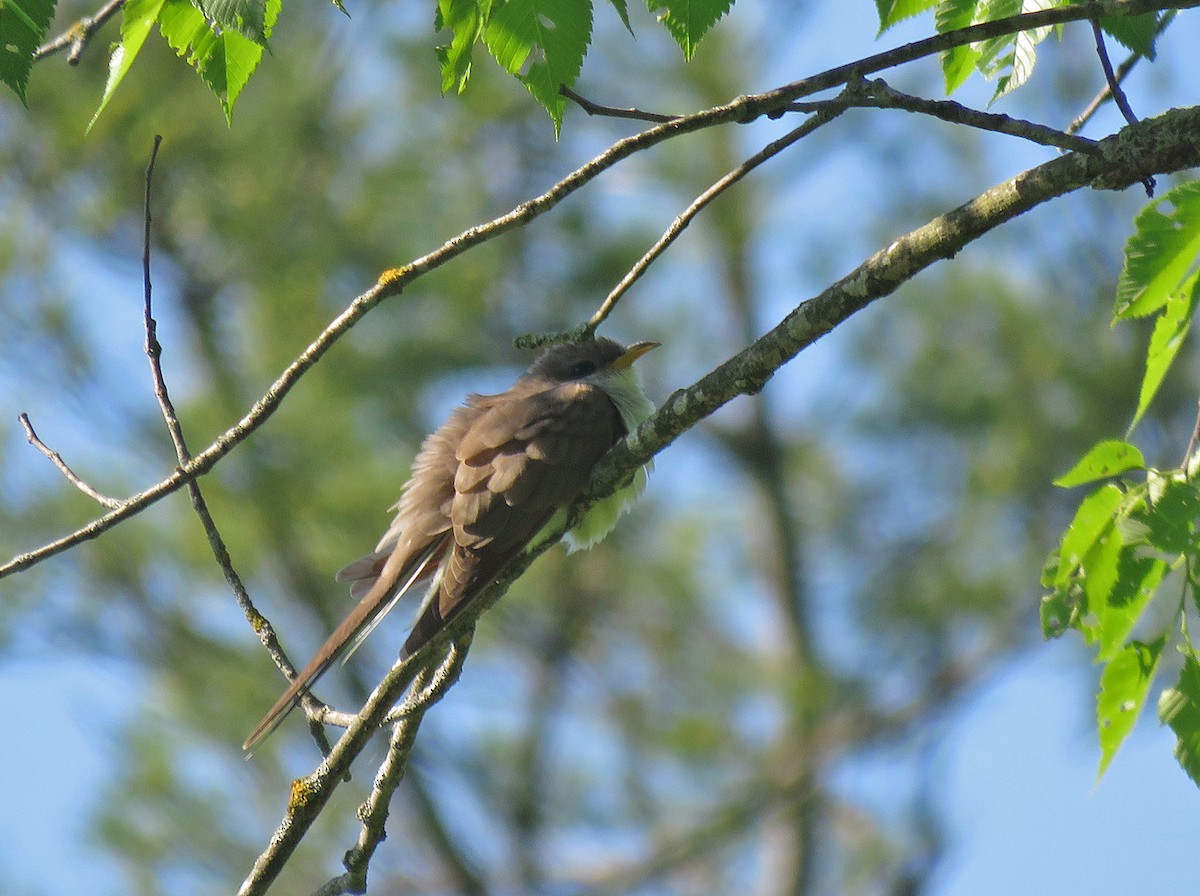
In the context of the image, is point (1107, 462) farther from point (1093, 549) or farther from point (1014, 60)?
point (1014, 60)

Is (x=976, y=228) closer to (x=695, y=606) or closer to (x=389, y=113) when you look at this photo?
(x=389, y=113)

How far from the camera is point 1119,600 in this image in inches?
86.3

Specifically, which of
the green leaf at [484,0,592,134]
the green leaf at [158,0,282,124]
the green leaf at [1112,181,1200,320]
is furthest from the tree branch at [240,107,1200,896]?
the green leaf at [158,0,282,124]

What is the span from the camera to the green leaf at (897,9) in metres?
2.32

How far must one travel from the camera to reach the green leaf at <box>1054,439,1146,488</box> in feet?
7.06

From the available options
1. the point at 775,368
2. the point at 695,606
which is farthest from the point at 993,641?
the point at 775,368

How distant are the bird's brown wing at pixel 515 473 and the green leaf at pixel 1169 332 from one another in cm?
181

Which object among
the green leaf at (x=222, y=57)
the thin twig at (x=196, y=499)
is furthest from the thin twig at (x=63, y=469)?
the green leaf at (x=222, y=57)

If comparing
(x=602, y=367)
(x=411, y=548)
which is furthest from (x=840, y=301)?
(x=602, y=367)

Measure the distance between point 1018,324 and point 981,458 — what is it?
115 centimetres

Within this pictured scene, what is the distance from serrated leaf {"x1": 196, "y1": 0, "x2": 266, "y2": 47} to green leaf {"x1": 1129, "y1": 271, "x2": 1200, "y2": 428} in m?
1.44

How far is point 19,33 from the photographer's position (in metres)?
1.98

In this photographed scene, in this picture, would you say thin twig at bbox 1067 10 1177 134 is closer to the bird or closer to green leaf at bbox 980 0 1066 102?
green leaf at bbox 980 0 1066 102

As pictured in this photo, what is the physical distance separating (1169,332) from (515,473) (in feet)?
7.07
